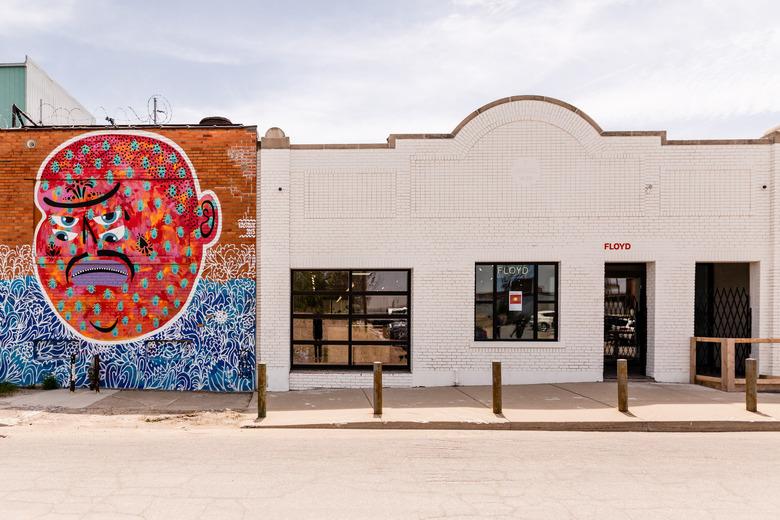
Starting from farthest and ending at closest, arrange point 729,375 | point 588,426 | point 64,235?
point 64,235 < point 729,375 < point 588,426

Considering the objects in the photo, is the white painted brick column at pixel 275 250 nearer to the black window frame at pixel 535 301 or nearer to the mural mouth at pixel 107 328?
the mural mouth at pixel 107 328

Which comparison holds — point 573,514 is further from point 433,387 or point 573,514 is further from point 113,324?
point 113,324

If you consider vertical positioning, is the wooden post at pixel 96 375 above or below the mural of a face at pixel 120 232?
below

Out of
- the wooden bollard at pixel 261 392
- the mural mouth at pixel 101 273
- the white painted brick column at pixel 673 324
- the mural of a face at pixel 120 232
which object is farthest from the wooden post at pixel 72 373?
the white painted brick column at pixel 673 324

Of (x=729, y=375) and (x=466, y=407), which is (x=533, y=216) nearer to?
(x=466, y=407)

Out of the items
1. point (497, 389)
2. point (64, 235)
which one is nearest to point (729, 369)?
point (497, 389)

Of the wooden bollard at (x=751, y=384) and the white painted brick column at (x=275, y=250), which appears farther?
the white painted brick column at (x=275, y=250)

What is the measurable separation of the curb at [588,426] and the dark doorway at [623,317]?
405 cm

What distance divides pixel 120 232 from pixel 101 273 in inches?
38.5

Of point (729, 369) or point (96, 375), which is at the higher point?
point (729, 369)

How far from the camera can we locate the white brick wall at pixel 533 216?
11.9 metres

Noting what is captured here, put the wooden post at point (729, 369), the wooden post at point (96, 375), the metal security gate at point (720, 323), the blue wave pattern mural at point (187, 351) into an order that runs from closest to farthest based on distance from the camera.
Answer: the wooden post at point (729, 369), the wooden post at point (96, 375), the blue wave pattern mural at point (187, 351), the metal security gate at point (720, 323)

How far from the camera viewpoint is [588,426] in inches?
339

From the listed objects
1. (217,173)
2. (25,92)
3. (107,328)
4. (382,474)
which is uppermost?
(25,92)
